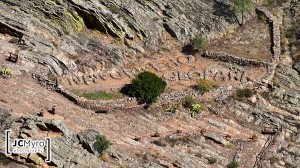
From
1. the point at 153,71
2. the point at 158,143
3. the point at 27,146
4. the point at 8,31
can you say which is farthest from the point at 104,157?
the point at 8,31

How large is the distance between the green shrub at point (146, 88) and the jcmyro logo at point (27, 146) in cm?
1380

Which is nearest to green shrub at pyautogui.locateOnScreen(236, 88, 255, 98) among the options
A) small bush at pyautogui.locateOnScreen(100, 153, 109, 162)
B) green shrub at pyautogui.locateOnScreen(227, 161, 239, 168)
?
green shrub at pyautogui.locateOnScreen(227, 161, 239, 168)

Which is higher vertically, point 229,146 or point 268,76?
point 268,76

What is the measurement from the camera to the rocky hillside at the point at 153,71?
127 feet

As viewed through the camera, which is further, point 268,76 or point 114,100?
point 268,76

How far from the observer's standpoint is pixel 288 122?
4806 centimetres

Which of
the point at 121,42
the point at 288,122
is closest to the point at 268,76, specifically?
the point at 288,122

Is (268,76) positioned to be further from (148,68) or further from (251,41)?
(148,68)

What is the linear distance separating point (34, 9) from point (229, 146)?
22.5m

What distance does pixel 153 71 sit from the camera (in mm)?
52344

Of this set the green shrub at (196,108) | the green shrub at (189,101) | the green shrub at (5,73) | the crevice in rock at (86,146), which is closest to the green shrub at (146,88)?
the green shrub at (189,101)

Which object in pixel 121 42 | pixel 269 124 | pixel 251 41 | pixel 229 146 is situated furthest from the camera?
pixel 251 41

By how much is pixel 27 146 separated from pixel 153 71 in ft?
69.8

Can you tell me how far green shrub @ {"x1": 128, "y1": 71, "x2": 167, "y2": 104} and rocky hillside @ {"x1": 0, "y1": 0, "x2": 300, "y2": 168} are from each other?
30.9 inches
